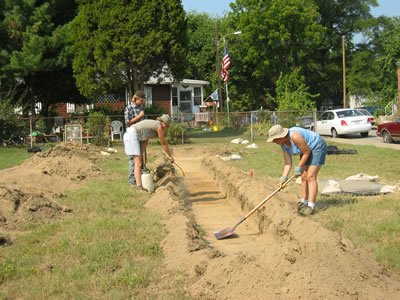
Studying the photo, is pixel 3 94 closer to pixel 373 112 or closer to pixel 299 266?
pixel 299 266

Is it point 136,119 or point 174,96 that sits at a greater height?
point 174,96

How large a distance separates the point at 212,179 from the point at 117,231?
6438 mm

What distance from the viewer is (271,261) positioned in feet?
15.5

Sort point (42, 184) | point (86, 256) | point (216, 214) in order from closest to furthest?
1. point (86, 256)
2. point (216, 214)
3. point (42, 184)

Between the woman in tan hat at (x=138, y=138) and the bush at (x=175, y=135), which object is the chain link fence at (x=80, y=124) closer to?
the bush at (x=175, y=135)

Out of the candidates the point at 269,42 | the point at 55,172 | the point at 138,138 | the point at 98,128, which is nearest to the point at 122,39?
the point at 98,128

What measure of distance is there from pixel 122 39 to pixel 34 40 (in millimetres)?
4244

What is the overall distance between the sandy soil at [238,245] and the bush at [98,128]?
30.3 feet

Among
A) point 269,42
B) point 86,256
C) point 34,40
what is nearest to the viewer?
point 86,256

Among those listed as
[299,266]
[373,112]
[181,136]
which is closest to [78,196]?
[299,266]

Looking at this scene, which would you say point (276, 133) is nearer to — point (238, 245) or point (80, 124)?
point (238, 245)

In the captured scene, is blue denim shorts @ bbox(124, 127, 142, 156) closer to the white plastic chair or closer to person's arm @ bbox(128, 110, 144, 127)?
person's arm @ bbox(128, 110, 144, 127)

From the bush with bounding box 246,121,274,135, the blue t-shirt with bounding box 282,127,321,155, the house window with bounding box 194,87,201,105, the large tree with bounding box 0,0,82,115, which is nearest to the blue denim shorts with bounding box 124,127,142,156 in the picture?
the blue t-shirt with bounding box 282,127,321,155

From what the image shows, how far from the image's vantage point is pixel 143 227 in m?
6.40
